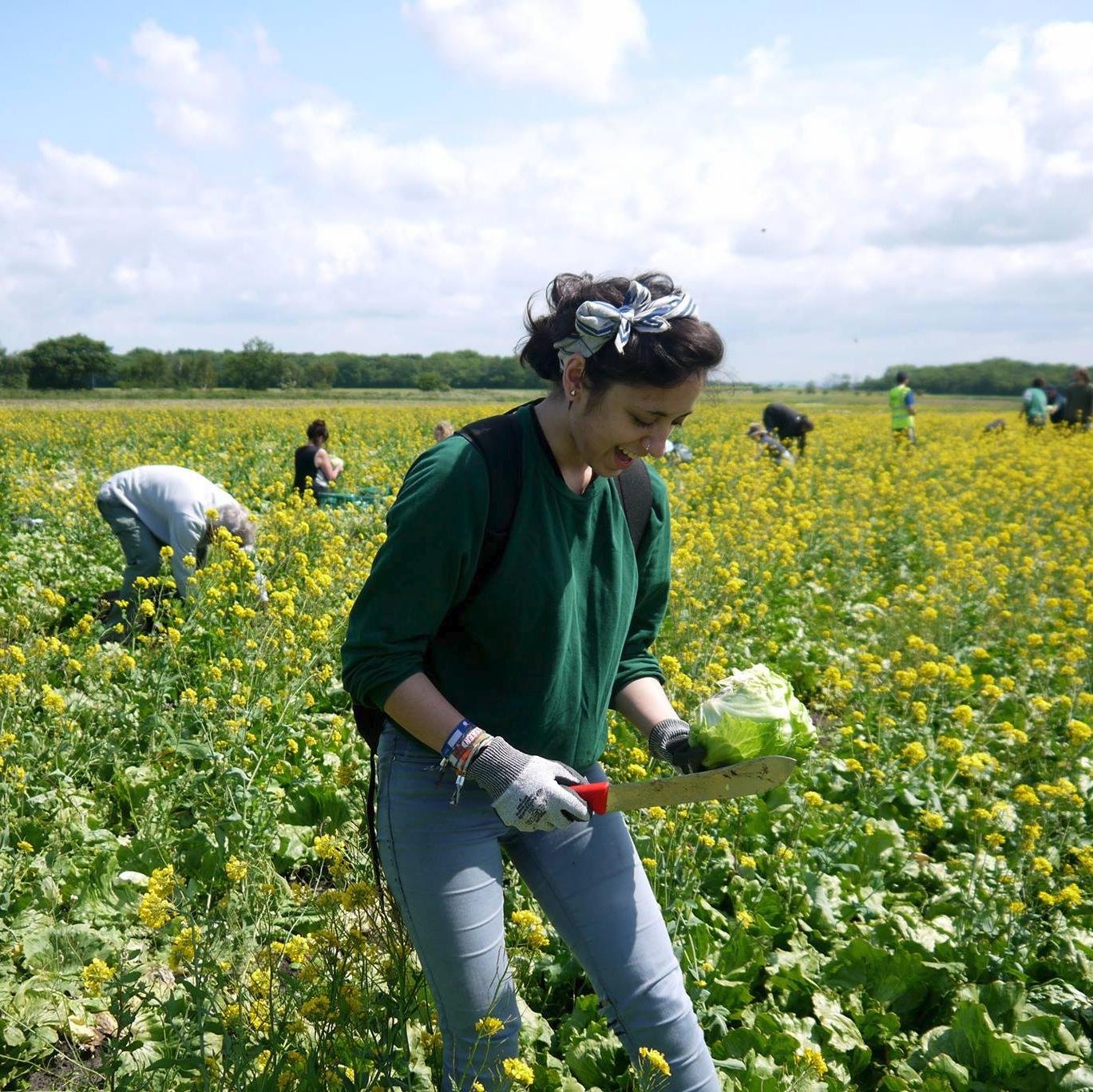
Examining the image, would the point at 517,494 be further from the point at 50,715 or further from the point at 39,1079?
the point at 50,715

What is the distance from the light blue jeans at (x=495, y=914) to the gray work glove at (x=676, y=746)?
0.26 meters

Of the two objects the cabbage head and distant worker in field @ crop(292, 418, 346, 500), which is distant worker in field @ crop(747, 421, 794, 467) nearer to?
distant worker in field @ crop(292, 418, 346, 500)

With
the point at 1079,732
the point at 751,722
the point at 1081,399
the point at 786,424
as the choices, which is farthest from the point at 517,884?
the point at 1081,399

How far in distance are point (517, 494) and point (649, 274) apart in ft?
1.77

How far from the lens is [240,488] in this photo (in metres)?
11.7

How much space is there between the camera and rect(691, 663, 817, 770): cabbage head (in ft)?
7.46

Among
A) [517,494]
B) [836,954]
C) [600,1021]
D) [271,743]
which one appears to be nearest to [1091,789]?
[836,954]

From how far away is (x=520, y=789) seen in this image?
1.88 m

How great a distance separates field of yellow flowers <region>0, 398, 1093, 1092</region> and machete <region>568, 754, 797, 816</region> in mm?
459

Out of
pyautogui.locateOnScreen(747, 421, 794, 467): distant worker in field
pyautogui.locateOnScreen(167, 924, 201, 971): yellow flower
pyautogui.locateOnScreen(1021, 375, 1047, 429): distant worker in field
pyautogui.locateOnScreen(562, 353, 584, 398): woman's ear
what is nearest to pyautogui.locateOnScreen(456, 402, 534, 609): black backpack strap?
pyautogui.locateOnScreen(562, 353, 584, 398): woman's ear

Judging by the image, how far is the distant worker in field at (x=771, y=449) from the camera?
1331cm

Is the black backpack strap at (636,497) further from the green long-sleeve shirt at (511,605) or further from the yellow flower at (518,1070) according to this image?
the yellow flower at (518,1070)

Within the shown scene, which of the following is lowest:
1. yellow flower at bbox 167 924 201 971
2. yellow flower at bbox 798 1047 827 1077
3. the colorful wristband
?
yellow flower at bbox 798 1047 827 1077

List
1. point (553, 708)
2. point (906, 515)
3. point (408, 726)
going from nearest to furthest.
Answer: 1. point (408, 726)
2. point (553, 708)
3. point (906, 515)
